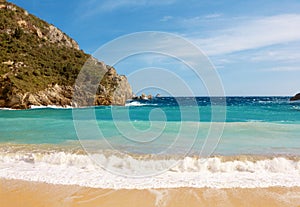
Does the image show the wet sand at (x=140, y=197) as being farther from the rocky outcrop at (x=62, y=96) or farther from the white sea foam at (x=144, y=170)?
the rocky outcrop at (x=62, y=96)

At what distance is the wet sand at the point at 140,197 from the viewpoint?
536 cm

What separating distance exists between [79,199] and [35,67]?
181 feet

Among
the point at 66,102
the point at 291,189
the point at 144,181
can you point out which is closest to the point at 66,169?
the point at 144,181

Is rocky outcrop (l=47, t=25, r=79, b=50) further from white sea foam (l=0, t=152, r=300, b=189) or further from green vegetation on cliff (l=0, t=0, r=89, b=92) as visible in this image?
white sea foam (l=0, t=152, r=300, b=189)

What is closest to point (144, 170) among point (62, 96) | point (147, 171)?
point (147, 171)

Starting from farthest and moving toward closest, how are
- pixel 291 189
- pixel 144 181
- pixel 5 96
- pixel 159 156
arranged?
1. pixel 5 96
2. pixel 159 156
3. pixel 144 181
4. pixel 291 189

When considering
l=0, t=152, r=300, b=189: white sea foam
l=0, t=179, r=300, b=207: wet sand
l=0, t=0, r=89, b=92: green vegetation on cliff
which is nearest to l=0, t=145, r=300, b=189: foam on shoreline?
l=0, t=152, r=300, b=189: white sea foam

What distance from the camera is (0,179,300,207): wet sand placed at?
17.6 ft

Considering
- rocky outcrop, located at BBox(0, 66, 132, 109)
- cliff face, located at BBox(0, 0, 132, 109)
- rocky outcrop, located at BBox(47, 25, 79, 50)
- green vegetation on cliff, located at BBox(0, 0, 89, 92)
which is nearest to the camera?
rocky outcrop, located at BBox(0, 66, 132, 109)

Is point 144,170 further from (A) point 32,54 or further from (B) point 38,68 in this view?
(A) point 32,54

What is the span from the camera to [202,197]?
5684 millimetres

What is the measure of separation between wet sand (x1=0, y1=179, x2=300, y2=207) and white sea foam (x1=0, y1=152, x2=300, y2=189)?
32 cm

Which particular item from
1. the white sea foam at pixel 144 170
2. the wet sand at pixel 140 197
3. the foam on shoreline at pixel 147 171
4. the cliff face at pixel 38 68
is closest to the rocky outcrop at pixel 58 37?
the cliff face at pixel 38 68

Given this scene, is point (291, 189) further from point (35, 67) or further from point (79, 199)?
point (35, 67)
